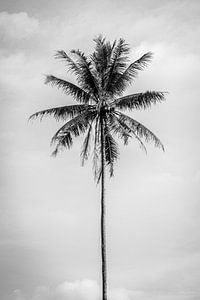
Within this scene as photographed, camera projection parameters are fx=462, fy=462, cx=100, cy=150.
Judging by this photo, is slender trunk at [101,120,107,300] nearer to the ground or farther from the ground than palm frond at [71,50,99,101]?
nearer to the ground

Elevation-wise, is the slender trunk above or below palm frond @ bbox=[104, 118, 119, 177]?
below

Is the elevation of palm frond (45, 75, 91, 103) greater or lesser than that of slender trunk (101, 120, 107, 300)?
greater

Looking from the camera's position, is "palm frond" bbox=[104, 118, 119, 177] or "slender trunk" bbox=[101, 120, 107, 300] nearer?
"slender trunk" bbox=[101, 120, 107, 300]

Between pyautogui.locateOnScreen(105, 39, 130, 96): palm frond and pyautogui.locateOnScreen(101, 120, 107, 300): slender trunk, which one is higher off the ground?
pyautogui.locateOnScreen(105, 39, 130, 96): palm frond

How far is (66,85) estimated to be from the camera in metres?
27.4

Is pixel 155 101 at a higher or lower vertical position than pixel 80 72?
lower

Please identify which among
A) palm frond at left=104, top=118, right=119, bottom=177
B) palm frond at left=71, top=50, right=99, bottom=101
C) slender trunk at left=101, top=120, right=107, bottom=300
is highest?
palm frond at left=71, top=50, right=99, bottom=101

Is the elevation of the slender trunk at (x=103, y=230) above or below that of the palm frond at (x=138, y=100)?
below

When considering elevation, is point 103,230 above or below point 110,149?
below

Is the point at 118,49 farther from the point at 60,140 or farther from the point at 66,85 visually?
the point at 60,140

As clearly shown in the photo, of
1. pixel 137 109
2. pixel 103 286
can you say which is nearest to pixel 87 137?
pixel 137 109

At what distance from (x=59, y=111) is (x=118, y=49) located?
16.8ft

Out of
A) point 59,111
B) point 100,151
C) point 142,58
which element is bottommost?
point 100,151

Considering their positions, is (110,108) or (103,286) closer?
(103,286)
